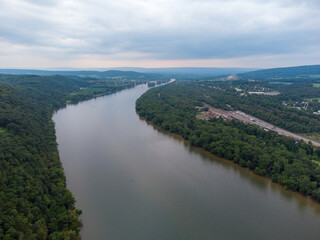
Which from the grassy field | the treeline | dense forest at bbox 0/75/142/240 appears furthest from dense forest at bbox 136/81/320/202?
dense forest at bbox 0/75/142/240

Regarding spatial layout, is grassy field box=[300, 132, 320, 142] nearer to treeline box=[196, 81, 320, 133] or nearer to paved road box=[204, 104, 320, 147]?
treeline box=[196, 81, 320, 133]

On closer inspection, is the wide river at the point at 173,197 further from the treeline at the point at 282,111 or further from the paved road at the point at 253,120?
the treeline at the point at 282,111

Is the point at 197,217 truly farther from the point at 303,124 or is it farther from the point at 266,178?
the point at 303,124

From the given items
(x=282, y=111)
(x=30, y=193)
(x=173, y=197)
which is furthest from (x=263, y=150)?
(x=282, y=111)

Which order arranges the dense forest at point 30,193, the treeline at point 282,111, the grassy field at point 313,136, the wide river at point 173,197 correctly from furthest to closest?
1. the treeline at point 282,111
2. the grassy field at point 313,136
3. the wide river at point 173,197
4. the dense forest at point 30,193

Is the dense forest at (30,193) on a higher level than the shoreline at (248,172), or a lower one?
higher

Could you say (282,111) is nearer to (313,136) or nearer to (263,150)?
(313,136)

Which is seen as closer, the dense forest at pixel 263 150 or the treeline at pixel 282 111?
the dense forest at pixel 263 150

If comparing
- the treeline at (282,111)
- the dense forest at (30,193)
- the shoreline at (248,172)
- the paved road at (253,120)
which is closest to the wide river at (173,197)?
the shoreline at (248,172)

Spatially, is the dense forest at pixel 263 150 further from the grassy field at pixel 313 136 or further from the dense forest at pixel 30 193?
the dense forest at pixel 30 193

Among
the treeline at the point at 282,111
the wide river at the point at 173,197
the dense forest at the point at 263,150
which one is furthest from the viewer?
the treeline at the point at 282,111
